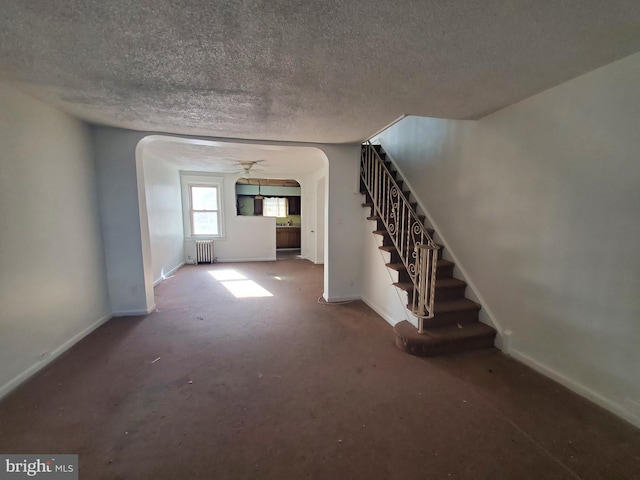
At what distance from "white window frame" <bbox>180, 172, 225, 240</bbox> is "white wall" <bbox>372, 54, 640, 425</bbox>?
5.84 meters

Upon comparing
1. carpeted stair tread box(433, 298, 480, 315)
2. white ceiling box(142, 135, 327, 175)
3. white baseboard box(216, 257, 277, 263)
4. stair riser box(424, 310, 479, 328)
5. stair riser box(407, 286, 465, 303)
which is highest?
white ceiling box(142, 135, 327, 175)

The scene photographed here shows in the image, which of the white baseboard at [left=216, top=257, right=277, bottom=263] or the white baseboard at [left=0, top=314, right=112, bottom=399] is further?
the white baseboard at [left=216, top=257, right=277, bottom=263]

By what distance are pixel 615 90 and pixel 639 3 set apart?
70 cm

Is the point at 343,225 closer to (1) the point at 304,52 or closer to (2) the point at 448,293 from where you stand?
(2) the point at 448,293

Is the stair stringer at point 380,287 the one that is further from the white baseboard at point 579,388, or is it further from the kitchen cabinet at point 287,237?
the kitchen cabinet at point 287,237

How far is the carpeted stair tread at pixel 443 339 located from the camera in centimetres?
243

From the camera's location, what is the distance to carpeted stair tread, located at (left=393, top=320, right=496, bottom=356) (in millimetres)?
2426

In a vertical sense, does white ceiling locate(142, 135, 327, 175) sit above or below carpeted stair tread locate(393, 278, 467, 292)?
above

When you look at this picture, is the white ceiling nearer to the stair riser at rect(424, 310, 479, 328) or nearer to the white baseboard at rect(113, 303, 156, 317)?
the white baseboard at rect(113, 303, 156, 317)

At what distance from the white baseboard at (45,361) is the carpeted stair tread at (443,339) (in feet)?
10.6

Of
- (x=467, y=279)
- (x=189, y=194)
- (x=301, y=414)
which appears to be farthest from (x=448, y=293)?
(x=189, y=194)

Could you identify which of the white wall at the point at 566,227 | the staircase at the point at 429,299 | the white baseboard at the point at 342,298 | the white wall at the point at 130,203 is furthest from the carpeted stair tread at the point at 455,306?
the white wall at the point at 130,203

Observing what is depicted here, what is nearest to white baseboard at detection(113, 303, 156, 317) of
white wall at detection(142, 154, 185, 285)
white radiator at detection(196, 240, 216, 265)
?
white wall at detection(142, 154, 185, 285)

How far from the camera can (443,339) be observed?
2.44 meters
